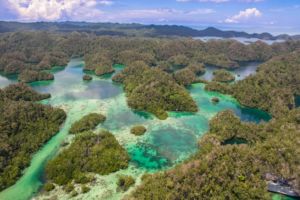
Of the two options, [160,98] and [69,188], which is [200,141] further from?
[69,188]

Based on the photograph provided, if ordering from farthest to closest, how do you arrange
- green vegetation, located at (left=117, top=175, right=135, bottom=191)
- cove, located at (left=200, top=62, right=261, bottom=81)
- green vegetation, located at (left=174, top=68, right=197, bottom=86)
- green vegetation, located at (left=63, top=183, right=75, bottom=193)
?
1. cove, located at (left=200, top=62, right=261, bottom=81)
2. green vegetation, located at (left=174, top=68, right=197, bottom=86)
3. green vegetation, located at (left=117, top=175, right=135, bottom=191)
4. green vegetation, located at (left=63, top=183, right=75, bottom=193)

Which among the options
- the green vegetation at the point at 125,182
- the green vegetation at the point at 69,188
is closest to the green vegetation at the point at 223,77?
the green vegetation at the point at 125,182

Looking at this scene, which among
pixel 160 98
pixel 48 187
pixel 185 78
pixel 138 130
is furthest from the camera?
pixel 185 78

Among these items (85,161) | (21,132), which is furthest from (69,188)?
(21,132)

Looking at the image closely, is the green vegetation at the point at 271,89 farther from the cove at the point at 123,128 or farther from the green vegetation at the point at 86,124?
the green vegetation at the point at 86,124

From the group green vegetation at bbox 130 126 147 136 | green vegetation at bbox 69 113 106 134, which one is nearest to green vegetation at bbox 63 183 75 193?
green vegetation at bbox 69 113 106 134

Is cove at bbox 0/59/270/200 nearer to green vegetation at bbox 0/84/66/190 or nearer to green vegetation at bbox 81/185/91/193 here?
green vegetation at bbox 81/185/91/193

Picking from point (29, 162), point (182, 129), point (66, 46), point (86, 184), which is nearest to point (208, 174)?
point (86, 184)
